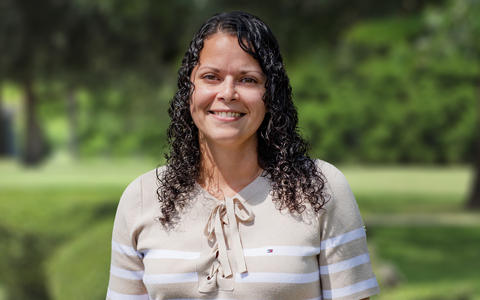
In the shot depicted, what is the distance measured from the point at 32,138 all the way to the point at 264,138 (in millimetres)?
20510

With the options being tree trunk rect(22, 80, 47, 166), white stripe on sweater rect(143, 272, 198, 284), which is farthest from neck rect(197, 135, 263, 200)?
tree trunk rect(22, 80, 47, 166)

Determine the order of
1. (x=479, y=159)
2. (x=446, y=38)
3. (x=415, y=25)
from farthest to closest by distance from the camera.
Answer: (x=479, y=159) < (x=415, y=25) < (x=446, y=38)

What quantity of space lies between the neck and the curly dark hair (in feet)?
0.08

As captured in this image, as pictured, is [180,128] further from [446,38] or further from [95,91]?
[95,91]

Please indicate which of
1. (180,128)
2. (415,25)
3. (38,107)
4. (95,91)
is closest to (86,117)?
(38,107)

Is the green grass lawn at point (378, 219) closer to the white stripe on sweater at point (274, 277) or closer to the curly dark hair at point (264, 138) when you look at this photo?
the curly dark hair at point (264, 138)

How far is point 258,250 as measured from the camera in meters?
1.32

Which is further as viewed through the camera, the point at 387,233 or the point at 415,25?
the point at 387,233

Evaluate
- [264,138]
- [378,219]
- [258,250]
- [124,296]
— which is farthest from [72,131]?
[258,250]

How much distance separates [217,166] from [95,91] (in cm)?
1518

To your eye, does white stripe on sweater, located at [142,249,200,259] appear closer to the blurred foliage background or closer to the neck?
the neck

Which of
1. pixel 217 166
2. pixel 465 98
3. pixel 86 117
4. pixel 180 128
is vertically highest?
pixel 86 117

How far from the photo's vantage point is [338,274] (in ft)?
4.36

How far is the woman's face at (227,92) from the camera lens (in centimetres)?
133
